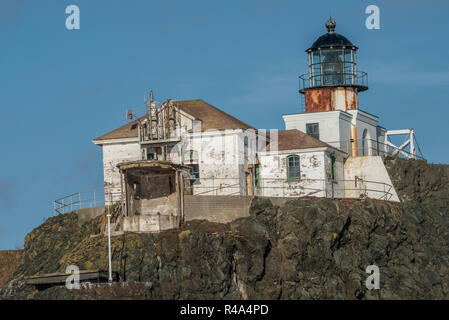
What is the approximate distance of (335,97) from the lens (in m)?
83.7

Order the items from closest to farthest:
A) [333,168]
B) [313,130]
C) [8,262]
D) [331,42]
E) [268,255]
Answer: [268,255], [333,168], [8,262], [313,130], [331,42]

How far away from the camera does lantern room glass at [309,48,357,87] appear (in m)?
84.2

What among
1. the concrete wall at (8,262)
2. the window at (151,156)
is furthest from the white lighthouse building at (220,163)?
the concrete wall at (8,262)

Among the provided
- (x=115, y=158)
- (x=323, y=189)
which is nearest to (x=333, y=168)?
(x=323, y=189)

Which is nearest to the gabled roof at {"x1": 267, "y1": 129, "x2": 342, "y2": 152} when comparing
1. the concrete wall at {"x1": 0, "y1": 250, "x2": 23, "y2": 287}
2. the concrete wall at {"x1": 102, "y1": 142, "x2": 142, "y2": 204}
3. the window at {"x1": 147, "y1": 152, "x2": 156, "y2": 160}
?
the window at {"x1": 147, "y1": 152, "x2": 156, "y2": 160}

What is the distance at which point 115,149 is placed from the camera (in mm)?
76562

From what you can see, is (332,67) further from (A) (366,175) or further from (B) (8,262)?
(B) (8,262)

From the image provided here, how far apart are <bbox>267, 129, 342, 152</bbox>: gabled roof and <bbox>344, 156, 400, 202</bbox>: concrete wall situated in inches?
111

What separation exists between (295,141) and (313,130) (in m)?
4.67

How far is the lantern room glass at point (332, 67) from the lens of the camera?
276 feet

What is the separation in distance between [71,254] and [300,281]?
37.3ft

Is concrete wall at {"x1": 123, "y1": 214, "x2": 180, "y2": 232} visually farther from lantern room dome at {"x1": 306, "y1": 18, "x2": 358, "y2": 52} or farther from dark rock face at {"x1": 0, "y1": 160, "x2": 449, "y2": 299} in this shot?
lantern room dome at {"x1": 306, "y1": 18, "x2": 358, "y2": 52}

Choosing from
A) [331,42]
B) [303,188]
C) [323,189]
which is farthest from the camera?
[331,42]
